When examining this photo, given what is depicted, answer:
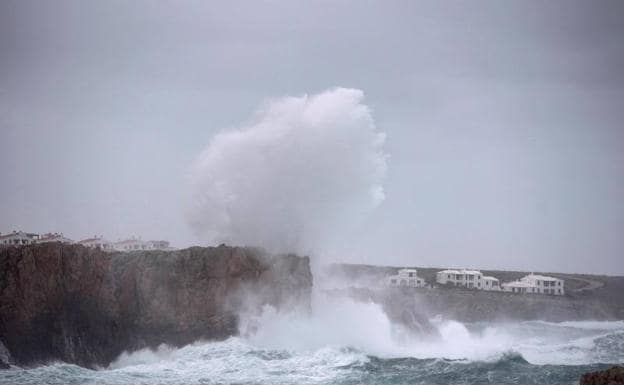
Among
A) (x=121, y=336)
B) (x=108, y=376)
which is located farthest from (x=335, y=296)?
(x=108, y=376)

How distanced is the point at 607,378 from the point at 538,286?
54.5 meters

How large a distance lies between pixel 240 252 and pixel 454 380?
997 cm

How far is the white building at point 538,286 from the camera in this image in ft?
206

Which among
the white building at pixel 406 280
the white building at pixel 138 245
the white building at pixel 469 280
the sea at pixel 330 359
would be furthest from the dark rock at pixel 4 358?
the white building at pixel 469 280

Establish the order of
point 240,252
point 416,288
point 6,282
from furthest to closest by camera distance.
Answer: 1. point 416,288
2. point 240,252
3. point 6,282

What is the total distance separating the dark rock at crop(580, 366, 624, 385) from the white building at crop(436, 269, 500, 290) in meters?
54.5

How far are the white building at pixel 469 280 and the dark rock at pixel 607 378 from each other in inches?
2146

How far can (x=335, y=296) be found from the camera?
107 feet

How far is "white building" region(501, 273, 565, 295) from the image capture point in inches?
2475

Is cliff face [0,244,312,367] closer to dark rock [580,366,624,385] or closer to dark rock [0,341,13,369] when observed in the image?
dark rock [0,341,13,369]

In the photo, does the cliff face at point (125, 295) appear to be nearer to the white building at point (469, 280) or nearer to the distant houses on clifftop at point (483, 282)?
the distant houses on clifftop at point (483, 282)

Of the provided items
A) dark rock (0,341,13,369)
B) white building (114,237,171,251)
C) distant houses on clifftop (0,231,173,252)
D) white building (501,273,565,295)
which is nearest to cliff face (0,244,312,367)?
dark rock (0,341,13,369)

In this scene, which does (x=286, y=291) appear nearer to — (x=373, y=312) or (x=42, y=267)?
(x=373, y=312)

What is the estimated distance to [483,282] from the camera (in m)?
66.7
